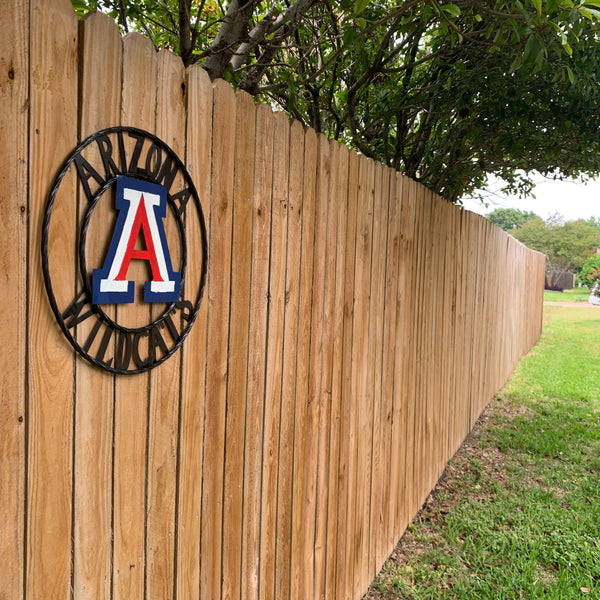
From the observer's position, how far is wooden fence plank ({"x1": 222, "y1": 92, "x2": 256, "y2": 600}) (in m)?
1.58

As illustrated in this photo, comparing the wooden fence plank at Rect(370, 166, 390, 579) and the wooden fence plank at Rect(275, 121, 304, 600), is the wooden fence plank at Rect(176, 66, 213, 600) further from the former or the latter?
the wooden fence plank at Rect(370, 166, 390, 579)

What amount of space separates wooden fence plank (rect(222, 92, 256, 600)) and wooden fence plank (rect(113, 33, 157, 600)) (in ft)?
1.16

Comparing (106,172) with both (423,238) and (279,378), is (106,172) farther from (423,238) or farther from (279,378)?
(423,238)

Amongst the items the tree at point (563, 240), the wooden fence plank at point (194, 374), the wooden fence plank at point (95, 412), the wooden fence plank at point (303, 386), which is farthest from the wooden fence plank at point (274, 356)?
the tree at point (563, 240)

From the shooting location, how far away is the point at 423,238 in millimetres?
3328

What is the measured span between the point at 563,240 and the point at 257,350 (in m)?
Answer: 64.8

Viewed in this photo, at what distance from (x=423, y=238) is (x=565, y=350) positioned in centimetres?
982

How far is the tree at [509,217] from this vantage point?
258 ft

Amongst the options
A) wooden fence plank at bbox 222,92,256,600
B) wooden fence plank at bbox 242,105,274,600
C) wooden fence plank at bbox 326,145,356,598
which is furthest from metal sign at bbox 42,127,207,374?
wooden fence plank at bbox 326,145,356,598

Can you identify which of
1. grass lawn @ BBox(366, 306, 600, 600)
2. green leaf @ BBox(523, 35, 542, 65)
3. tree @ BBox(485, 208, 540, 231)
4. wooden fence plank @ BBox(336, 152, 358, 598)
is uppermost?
tree @ BBox(485, 208, 540, 231)

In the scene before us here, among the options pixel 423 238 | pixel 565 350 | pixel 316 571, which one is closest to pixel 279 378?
pixel 316 571

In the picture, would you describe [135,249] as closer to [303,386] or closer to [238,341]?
[238,341]

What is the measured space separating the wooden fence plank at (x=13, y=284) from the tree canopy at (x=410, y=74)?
1507 millimetres

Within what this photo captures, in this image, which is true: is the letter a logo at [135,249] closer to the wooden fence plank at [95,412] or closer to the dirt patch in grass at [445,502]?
the wooden fence plank at [95,412]
